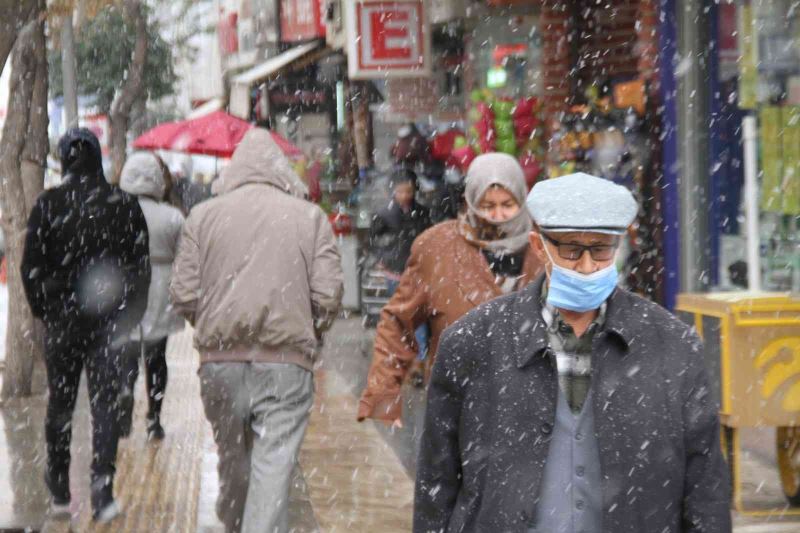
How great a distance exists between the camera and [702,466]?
3.26 meters

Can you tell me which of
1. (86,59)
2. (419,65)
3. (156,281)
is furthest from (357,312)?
(86,59)

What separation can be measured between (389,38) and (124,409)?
903cm

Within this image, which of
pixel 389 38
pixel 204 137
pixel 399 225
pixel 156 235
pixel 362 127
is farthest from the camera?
pixel 362 127

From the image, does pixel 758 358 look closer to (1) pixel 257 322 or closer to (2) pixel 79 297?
(1) pixel 257 322

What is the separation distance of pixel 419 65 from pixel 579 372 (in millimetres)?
13022

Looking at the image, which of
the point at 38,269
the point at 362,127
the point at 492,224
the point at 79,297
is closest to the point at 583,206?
the point at 492,224

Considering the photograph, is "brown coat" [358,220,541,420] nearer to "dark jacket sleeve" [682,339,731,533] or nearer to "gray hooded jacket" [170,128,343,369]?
"gray hooded jacket" [170,128,343,369]

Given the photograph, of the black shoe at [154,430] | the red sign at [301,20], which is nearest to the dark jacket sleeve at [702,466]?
the black shoe at [154,430]

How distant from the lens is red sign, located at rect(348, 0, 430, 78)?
1612cm

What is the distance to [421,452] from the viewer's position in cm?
360

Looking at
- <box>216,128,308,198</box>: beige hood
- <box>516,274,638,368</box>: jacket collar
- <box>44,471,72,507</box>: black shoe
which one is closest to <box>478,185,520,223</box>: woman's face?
<box>216,128,308,198</box>: beige hood

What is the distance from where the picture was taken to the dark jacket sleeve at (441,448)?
3465 millimetres

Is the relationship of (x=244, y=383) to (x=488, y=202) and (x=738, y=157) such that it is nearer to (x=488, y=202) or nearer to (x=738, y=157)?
(x=488, y=202)

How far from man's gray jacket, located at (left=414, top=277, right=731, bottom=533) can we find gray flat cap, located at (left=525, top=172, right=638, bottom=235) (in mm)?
191
